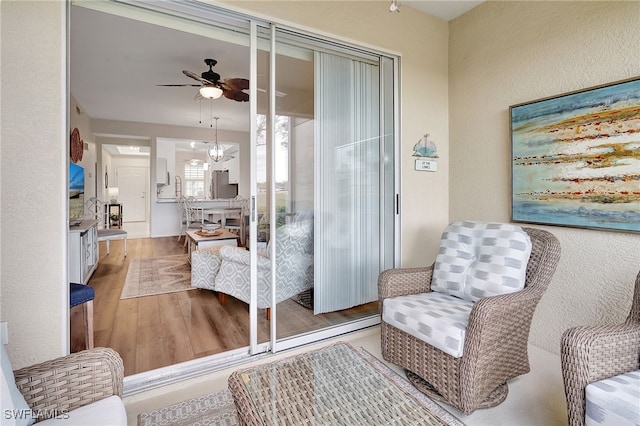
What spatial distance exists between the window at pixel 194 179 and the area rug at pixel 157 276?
4787 mm

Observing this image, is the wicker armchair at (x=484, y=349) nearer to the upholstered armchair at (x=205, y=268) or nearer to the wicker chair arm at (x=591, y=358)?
the wicker chair arm at (x=591, y=358)

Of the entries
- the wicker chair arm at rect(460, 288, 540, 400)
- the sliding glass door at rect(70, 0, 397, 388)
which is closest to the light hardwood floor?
the sliding glass door at rect(70, 0, 397, 388)

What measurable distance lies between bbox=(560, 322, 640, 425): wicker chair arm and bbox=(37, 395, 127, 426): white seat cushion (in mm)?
1658

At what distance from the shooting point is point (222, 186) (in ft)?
29.6

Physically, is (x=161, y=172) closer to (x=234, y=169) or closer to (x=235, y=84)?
(x=234, y=169)

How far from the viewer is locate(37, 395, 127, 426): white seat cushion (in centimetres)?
102

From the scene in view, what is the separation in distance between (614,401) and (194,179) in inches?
404

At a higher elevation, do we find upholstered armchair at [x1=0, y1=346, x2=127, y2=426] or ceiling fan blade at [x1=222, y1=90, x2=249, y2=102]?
ceiling fan blade at [x1=222, y1=90, x2=249, y2=102]

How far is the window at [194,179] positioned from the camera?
9859 millimetres

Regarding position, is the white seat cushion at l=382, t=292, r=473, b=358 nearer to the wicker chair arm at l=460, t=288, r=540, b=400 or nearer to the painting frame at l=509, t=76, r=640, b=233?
the wicker chair arm at l=460, t=288, r=540, b=400

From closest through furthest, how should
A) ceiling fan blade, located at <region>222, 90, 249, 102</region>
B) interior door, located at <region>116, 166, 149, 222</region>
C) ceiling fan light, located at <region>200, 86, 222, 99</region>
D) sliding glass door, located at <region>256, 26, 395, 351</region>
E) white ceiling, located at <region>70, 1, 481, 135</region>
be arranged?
sliding glass door, located at <region>256, 26, 395, 351</region> → white ceiling, located at <region>70, 1, 481, 135</region> → ceiling fan light, located at <region>200, 86, 222, 99</region> → ceiling fan blade, located at <region>222, 90, 249, 102</region> → interior door, located at <region>116, 166, 149, 222</region>

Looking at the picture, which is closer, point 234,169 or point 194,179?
point 234,169

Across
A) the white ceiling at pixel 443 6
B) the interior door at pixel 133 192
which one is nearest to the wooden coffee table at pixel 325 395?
the white ceiling at pixel 443 6

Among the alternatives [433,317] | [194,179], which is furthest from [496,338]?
[194,179]
